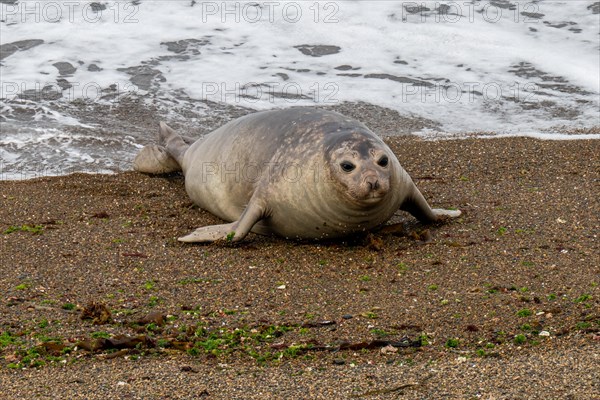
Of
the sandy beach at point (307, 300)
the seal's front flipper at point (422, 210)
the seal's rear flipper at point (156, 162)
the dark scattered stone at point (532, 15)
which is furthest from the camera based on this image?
the dark scattered stone at point (532, 15)

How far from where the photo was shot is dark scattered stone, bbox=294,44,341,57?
13.9 m

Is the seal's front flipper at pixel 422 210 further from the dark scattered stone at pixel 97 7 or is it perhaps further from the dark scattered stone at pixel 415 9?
the dark scattered stone at pixel 97 7

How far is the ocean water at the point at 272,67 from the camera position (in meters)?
10.3

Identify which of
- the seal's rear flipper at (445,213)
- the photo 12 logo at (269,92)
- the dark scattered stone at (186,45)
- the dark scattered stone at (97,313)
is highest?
the dark scattered stone at (186,45)

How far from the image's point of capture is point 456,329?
13.8 feet

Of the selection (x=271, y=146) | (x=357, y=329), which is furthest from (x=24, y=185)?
(x=357, y=329)

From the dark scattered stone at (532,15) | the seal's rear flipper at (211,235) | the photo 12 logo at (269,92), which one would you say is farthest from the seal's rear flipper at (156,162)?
the dark scattered stone at (532,15)

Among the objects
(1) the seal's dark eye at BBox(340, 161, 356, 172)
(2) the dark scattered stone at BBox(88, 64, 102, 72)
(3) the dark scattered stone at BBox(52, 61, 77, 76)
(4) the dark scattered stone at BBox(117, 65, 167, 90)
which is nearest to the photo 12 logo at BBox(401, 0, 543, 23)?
(4) the dark scattered stone at BBox(117, 65, 167, 90)

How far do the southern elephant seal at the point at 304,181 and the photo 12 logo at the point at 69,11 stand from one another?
29.3 ft

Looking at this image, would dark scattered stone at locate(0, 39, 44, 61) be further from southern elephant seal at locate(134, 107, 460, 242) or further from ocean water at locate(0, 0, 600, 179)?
southern elephant seal at locate(134, 107, 460, 242)

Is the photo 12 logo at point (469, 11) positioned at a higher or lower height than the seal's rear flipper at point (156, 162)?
higher

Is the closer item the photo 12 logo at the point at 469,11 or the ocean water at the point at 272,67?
the ocean water at the point at 272,67

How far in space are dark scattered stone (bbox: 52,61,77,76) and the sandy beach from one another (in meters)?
5.20

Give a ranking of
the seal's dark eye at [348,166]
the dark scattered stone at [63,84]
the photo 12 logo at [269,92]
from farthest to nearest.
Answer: the dark scattered stone at [63,84] < the photo 12 logo at [269,92] < the seal's dark eye at [348,166]
